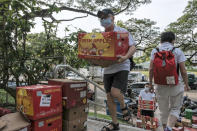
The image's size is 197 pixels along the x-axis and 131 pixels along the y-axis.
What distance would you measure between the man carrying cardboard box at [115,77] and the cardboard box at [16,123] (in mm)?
1024

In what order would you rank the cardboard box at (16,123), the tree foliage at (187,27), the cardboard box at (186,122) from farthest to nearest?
the tree foliage at (187,27) → the cardboard box at (186,122) → the cardboard box at (16,123)

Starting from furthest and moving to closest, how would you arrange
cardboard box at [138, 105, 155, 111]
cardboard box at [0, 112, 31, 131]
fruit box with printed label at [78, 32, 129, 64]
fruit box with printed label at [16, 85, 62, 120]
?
cardboard box at [138, 105, 155, 111] → fruit box with printed label at [78, 32, 129, 64] → fruit box with printed label at [16, 85, 62, 120] → cardboard box at [0, 112, 31, 131]

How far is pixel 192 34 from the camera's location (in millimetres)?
12875

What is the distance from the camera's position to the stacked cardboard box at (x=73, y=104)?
217cm

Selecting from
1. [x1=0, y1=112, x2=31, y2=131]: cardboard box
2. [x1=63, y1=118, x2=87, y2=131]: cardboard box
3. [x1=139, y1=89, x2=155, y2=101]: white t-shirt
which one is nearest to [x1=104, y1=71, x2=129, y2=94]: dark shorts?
[x1=63, y1=118, x2=87, y2=131]: cardboard box

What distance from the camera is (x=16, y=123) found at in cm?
177

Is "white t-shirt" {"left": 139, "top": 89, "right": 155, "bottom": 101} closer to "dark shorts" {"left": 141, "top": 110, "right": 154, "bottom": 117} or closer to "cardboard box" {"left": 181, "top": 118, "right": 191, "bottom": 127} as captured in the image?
"dark shorts" {"left": 141, "top": 110, "right": 154, "bottom": 117}

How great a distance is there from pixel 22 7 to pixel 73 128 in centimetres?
250

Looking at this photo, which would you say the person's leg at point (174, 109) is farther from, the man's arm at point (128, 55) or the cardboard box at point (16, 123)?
the cardboard box at point (16, 123)

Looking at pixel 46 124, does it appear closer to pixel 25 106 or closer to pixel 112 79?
pixel 25 106

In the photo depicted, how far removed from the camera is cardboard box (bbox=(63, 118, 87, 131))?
86.1 inches

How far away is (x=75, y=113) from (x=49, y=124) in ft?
1.34

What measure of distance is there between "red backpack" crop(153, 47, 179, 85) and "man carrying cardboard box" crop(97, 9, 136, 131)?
1.45 feet

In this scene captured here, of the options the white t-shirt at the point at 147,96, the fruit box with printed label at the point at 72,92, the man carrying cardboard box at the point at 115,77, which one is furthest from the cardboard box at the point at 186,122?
the fruit box with printed label at the point at 72,92
